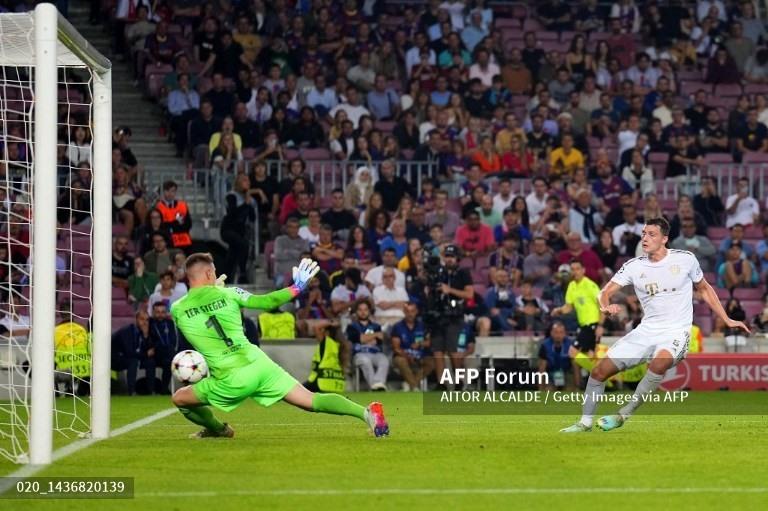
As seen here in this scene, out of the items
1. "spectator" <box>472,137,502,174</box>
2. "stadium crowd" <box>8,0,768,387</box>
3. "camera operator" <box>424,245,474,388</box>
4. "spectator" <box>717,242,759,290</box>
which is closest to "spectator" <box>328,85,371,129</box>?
"stadium crowd" <box>8,0,768,387</box>

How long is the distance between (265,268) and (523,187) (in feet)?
15.5

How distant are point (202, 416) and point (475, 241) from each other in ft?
38.8

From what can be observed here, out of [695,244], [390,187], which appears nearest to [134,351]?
[390,187]

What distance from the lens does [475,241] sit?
2372 centimetres

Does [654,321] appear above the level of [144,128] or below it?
below

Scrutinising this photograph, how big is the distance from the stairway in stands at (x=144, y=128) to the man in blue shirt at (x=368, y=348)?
2.54 metres

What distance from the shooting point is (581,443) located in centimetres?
1195

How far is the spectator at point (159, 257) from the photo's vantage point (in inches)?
895

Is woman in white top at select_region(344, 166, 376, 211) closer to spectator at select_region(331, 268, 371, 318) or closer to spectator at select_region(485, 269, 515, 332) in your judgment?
spectator at select_region(331, 268, 371, 318)

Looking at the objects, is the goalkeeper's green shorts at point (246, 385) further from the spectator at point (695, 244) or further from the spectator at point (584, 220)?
the spectator at point (695, 244)

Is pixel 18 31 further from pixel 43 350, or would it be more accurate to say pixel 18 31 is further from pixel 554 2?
pixel 554 2

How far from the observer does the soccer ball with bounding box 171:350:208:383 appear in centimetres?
1333

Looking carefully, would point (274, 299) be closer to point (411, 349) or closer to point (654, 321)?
point (654, 321)

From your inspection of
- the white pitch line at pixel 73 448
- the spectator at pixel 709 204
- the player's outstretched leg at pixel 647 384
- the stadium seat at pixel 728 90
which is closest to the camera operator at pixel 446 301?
the spectator at pixel 709 204
